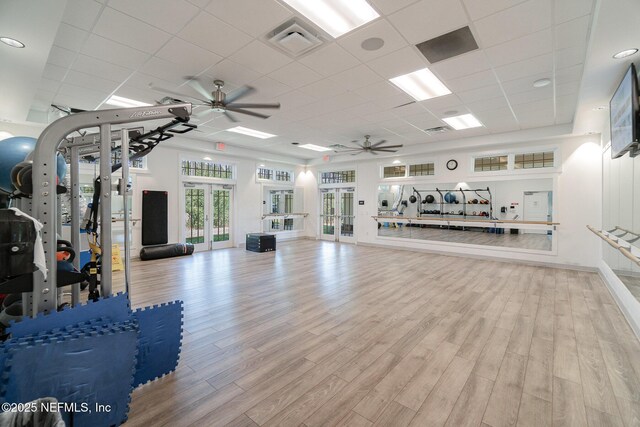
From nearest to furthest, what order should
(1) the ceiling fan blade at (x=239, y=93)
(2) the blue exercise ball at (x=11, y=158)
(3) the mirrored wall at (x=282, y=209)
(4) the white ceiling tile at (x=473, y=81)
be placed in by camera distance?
(2) the blue exercise ball at (x=11, y=158) → (4) the white ceiling tile at (x=473, y=81) → (1) the ceiling fan blade at (x=239, y=93) → (3) the mirrored wall at (x=282, y=209)

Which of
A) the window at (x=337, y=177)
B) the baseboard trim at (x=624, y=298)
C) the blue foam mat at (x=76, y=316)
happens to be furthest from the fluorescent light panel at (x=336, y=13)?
the window at (x=337, y=177)

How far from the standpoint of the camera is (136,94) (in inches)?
186

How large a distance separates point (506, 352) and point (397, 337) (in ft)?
3.42

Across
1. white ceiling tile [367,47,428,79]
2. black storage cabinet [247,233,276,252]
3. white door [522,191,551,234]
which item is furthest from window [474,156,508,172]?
black storage cabinet [247,233,276,252]

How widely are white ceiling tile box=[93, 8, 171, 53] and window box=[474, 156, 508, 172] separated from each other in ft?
25.8

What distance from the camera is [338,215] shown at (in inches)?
436

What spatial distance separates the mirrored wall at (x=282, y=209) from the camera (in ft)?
34.6

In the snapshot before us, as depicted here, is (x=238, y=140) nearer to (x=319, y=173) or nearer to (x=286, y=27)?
(x=319, y=173)

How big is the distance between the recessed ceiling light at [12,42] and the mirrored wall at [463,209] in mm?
8745

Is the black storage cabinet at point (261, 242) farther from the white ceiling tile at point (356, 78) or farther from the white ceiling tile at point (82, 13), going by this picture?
the white ceiling tile at point (82, 13)

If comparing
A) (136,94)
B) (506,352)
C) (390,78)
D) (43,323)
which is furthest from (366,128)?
(43,323)

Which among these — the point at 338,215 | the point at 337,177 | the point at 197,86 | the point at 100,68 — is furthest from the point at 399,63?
the point at 338,215

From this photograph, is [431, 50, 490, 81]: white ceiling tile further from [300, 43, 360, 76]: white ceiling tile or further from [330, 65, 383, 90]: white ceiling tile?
[300, 43, 360, 76]: white ceiling tile

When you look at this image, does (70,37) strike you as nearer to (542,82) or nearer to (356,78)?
(356,78)
